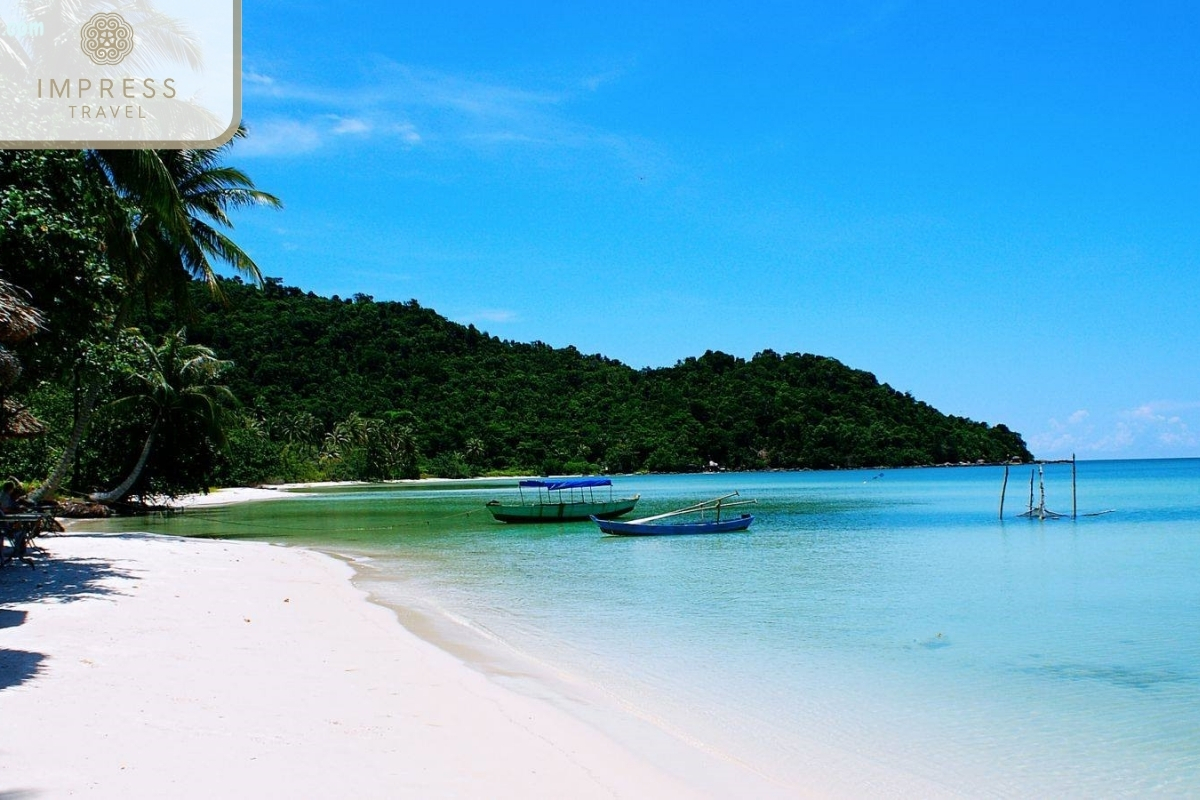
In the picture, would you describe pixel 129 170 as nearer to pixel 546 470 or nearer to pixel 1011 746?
pixel 1011 746

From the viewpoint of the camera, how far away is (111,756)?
4668mm

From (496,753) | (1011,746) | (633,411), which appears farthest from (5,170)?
(633,411)

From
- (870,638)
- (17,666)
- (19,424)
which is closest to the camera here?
(17,666)

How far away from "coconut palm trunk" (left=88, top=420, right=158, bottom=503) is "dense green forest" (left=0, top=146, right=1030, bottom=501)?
13 cm

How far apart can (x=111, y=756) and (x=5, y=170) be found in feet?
24.5

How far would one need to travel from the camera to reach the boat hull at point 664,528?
27.0 meters

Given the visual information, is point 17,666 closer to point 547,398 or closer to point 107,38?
point 107,38

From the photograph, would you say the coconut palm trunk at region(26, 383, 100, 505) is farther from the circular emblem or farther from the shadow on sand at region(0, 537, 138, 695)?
the circular emblem

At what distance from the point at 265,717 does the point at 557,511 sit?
2810 cm

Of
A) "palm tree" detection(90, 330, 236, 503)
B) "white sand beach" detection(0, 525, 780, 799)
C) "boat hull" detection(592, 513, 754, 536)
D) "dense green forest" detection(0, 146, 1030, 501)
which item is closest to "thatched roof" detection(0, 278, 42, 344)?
"dense green forest" detection(0, 146, 1030, 501)

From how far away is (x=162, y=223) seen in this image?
19.0 m

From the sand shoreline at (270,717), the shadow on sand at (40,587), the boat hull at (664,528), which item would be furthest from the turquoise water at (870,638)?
the shadow on sand at (40,587)

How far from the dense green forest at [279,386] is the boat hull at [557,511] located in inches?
396

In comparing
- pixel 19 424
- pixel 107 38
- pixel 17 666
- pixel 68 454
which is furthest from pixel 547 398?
pixel 17 666
